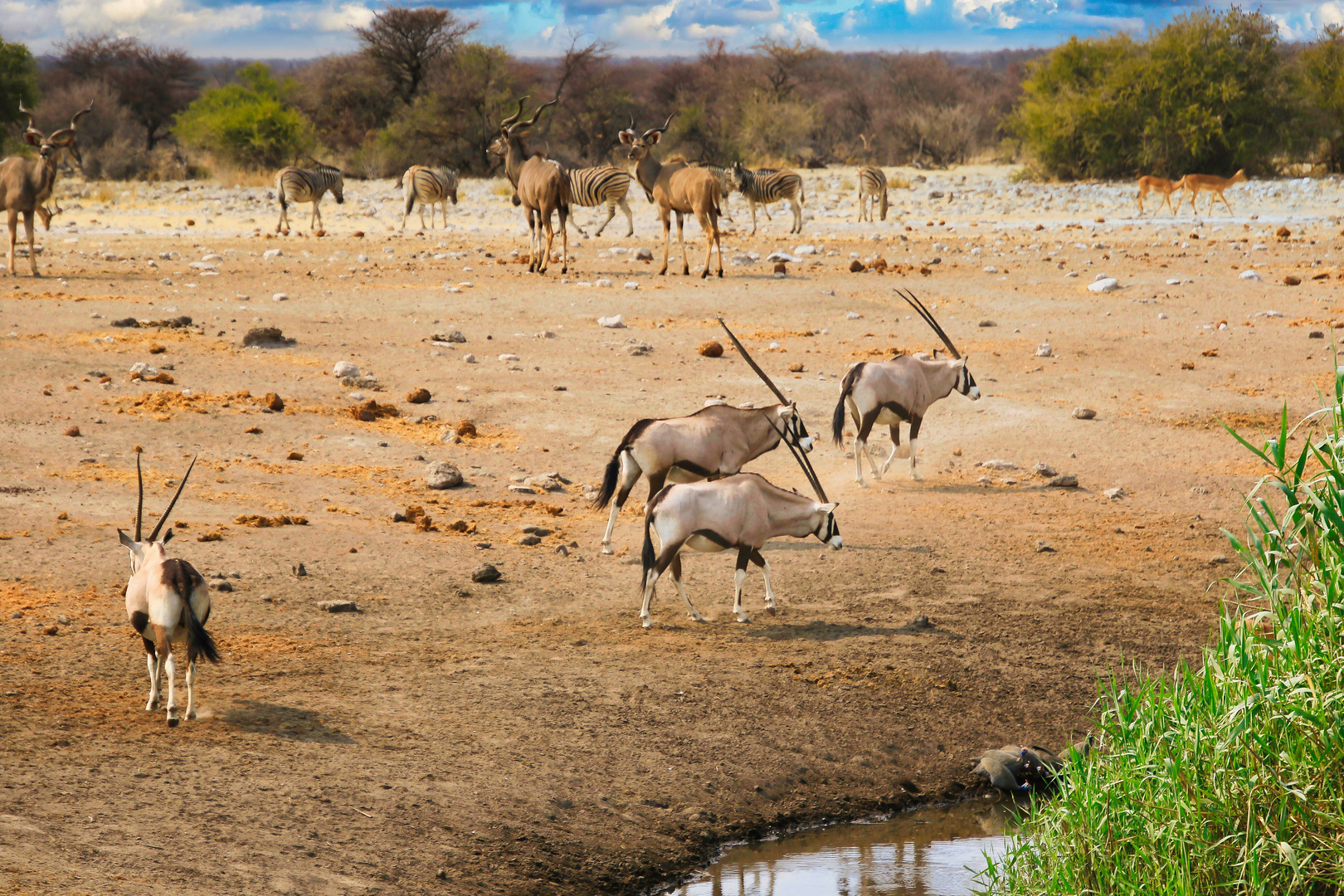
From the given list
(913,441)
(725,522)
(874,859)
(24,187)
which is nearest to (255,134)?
(24,187)

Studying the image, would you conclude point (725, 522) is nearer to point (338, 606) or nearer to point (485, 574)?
point (485, 574)

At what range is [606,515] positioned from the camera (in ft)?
28.6

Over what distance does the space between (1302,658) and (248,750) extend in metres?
3.85

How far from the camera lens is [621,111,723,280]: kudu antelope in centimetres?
1841

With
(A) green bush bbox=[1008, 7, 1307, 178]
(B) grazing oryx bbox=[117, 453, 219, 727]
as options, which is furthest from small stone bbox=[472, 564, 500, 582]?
(A) green bush bbox=[1008, 7, 1307, 178]

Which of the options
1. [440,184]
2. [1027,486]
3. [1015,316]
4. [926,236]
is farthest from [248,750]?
[440,184]

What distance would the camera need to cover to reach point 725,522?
6586 mm

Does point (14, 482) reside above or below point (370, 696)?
above

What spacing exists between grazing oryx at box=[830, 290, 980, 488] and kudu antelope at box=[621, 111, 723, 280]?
26.6 ft

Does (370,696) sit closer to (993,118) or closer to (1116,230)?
(1116,230)

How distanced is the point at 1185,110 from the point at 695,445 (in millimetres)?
28415

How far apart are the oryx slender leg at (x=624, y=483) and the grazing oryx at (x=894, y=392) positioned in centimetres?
214

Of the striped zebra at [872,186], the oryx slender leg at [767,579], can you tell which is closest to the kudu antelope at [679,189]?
the striped zebra at [872,186]

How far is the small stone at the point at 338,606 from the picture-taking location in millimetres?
6855
